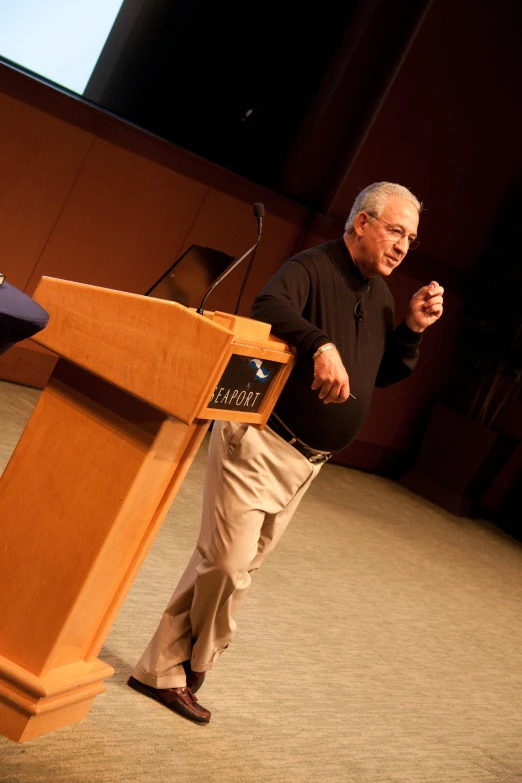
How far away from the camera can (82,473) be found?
2.04 m

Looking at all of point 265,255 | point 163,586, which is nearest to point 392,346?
point 163,586

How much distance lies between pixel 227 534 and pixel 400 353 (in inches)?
30.4

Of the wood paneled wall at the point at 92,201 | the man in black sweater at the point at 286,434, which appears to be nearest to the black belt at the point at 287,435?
the man in black sweater at the point at 286,434

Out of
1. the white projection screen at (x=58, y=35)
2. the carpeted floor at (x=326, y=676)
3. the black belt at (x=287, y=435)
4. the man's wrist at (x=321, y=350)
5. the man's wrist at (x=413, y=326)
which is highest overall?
the white projection screen at (x=58, y=35)

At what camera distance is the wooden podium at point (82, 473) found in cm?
195

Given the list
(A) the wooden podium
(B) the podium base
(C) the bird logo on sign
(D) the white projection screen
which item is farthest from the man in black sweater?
(D) the white projection screen

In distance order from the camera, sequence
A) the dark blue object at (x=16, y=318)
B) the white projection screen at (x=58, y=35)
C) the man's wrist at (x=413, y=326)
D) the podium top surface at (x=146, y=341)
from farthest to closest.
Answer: the white projection screen at (x=58, y=35) → the man's wrist at (x=413, y=326) → the podium top surface at (x=146, y=341) → the dark blue object at (x=16, y=318)

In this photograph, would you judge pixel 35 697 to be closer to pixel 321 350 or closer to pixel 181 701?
pixel 181 701

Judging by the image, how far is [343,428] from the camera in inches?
→ 98.4

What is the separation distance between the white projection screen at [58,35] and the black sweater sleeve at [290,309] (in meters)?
3.14

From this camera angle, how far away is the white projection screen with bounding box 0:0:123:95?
16.1 feet

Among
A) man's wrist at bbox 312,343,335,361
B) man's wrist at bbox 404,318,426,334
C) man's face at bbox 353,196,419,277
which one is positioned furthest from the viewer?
man's wrist at bbox 404,318,426,334

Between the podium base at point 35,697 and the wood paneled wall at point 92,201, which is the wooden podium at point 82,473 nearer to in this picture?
the podium base at point 35,697

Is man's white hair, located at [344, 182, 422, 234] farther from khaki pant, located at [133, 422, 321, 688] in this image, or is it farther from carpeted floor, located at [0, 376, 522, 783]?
carpeted floor, located at [0, 376, 522, 783]
